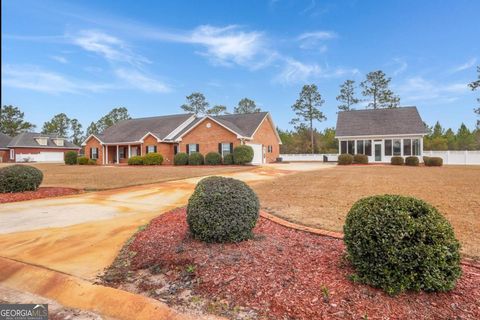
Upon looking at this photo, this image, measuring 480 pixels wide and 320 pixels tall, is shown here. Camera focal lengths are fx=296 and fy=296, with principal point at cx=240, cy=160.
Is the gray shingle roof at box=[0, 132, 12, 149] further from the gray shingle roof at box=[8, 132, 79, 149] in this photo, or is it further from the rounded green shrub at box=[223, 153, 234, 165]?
the rounded green shrub at box=[223, 153, 234, 165]

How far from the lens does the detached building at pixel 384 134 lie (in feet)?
94.3

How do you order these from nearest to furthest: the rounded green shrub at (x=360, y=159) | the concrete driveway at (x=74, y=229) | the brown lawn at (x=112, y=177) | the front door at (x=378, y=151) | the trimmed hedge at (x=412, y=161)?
the concrete driveway at (x=74, y=229)
the brown lawn at (x=112, y=177)
the trimmed hedge at (x=412, y=161)
the rounded green shrub at (x=360, y=159)
the front door at (x=378, y=151)

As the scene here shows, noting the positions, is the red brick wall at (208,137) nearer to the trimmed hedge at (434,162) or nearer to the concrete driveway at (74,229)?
the trimmed hedge at (434,162)

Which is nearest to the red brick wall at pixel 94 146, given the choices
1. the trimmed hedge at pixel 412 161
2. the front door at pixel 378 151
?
the front door at pixel 378 151

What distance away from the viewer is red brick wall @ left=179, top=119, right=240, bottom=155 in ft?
97.0

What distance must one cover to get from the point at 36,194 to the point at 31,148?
160ft

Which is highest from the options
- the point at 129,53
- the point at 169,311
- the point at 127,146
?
the point at 129,53

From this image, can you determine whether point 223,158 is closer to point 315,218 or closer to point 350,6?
point 350,6

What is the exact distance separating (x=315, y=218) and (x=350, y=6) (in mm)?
13076

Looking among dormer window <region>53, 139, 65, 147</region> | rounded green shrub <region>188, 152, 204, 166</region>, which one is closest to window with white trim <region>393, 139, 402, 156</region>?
rounded green shrub <region>188, 152, 204, 166</region>

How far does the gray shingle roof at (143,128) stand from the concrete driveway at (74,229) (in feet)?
79.3

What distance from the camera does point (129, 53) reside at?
63.5 ft

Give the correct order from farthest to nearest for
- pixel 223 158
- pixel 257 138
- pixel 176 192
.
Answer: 1. pixel 257 138
2. pixel 223 158
3. pixel 176 192

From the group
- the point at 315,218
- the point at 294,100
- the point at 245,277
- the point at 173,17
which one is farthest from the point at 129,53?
the point at 294,100
